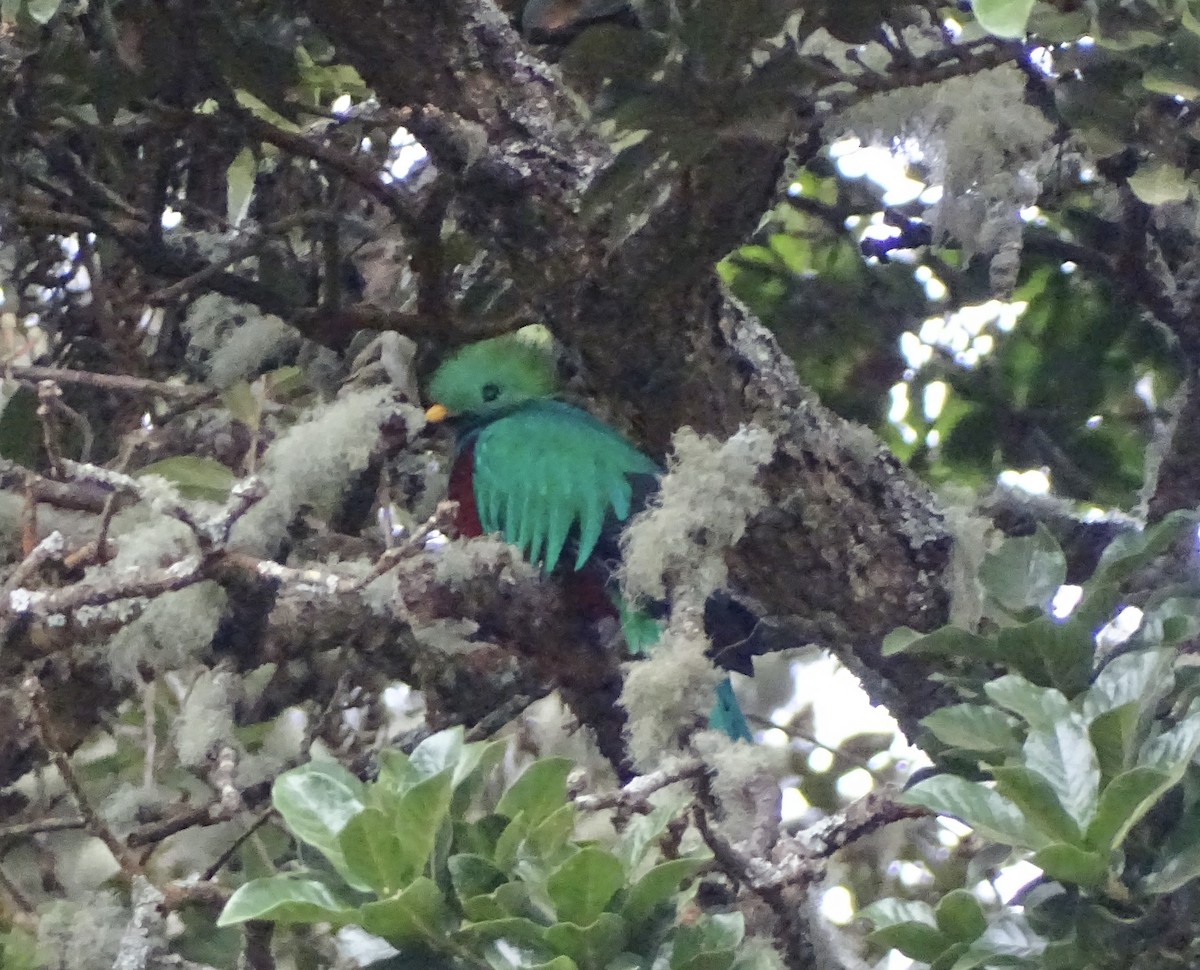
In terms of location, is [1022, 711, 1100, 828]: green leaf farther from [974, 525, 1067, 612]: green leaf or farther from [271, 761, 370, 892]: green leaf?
[271, 761, 370, 892]: green leaf

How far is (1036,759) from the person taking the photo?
40.9 inches

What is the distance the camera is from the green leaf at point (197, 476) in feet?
5.56

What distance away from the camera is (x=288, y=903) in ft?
3.31

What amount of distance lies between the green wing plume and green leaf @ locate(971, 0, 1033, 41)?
0.83 m

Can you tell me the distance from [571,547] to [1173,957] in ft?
3.35

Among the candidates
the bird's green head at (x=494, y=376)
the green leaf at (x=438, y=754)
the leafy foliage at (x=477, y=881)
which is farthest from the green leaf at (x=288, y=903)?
the bird's green head at (x=494, y=376)

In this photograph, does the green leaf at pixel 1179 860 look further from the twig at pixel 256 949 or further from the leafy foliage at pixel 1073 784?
the twig at pixel 256 949

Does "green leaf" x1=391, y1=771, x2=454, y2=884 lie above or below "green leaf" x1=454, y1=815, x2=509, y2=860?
above

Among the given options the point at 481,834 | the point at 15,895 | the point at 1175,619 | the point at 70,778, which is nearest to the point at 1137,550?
the point at 1175,619

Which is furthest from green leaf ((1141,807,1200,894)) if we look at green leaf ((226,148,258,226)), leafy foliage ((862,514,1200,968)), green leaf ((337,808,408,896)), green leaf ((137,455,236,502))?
green leaf ((226,148,258,226))

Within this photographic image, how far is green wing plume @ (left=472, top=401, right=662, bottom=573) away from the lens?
6.15 feet

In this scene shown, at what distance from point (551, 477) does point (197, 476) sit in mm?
474

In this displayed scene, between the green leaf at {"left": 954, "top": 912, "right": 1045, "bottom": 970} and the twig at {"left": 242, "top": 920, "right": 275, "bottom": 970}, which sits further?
the twig at {"left": 242, "top": 920, "right": 275, "bottom": 970}

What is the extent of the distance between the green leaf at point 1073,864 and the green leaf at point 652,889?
0.81 ft
